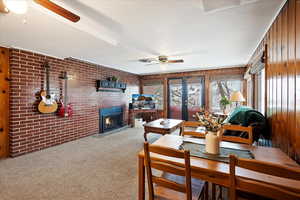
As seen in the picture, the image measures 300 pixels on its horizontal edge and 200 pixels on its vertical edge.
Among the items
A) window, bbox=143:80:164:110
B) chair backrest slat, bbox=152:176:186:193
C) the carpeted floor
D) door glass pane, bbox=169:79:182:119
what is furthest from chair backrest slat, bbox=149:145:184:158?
window, bbox=143:80:164:110

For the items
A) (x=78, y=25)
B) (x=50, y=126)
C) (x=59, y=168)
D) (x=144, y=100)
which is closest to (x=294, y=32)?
(x=78, y=25)

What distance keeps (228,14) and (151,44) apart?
141cm

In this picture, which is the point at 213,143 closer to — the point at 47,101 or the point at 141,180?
the point at 141,180

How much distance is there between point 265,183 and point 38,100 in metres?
3.96

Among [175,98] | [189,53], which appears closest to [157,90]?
[175,98]

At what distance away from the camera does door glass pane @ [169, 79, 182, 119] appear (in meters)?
5.95

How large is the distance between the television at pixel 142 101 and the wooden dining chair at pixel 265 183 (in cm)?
505

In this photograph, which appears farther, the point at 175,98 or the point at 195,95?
the point at 175,98

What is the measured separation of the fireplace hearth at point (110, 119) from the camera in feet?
15.2

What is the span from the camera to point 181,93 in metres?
5.91

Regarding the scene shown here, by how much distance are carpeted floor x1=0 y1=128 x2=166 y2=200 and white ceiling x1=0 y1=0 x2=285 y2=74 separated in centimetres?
216

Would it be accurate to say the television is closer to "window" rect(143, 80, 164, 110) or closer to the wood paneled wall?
"window" rect(143, 80, 164, 110)

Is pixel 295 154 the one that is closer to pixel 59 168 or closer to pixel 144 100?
pixel 59 168

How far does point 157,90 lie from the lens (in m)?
6.38
